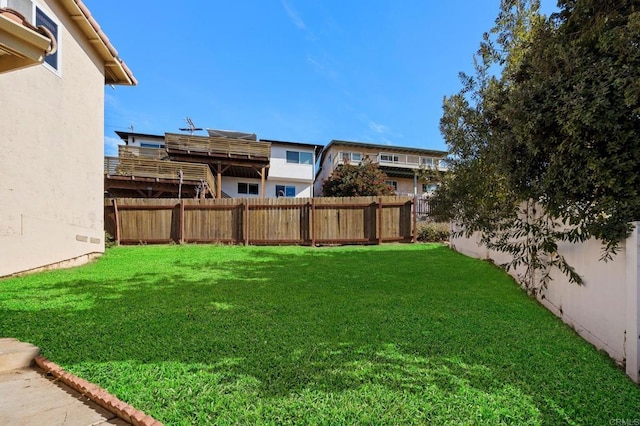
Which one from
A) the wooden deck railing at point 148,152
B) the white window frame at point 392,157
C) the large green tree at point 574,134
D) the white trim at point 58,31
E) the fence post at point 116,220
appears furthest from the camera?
the white window frame at point 392,157

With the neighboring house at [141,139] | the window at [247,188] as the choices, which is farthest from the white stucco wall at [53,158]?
the neighboring house at [141,139]

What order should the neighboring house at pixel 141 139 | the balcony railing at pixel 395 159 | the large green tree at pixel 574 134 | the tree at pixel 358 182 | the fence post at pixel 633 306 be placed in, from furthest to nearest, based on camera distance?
1. the balcony railing at pixel 395 159
2. the neighboring house at pixel 141 139
3. the tree at pixel 358 182
4. the large green tree at pixel 574 134
5. the fence post at pixel 633 306

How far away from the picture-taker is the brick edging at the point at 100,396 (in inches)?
80.3

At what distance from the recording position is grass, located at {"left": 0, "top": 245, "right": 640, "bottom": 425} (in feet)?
7.16

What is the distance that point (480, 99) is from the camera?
5789 millimetres

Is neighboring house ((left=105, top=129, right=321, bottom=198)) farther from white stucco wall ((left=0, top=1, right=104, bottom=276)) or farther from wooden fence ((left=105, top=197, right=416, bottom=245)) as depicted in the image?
white stucco wall ((left=0, top=1, right=104, bottom=276))

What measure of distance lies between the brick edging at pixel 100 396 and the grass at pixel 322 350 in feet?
0.21

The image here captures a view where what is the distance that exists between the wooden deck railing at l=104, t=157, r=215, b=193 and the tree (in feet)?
25.5

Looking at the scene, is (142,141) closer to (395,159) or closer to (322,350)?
(395,159)

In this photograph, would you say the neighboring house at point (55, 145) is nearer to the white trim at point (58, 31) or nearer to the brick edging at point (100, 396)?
the white trim at point (58, 31)

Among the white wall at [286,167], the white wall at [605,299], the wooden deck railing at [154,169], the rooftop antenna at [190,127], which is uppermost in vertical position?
the rooftop antenna at [190,127]

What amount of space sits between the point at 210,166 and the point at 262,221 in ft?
32.7

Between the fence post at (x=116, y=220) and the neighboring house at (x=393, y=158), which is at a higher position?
the neighboring house at (x=393, y=158)

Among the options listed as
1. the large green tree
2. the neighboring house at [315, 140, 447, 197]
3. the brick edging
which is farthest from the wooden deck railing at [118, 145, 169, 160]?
the large green tree
